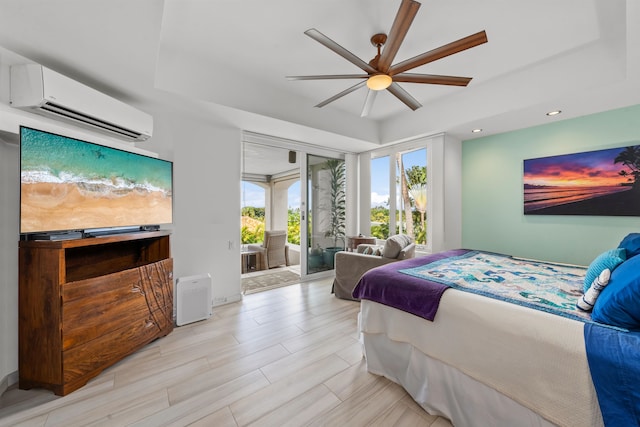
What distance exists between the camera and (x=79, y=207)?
1775 mm

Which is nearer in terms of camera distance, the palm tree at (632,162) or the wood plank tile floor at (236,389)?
the wood plank tile floor at (236,389)

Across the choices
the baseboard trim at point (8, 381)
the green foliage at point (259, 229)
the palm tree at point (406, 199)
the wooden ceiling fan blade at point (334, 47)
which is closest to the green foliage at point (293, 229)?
the green foliage at point (259, 229)

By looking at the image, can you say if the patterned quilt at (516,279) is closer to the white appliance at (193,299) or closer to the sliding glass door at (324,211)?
the white appliance at (193,299)

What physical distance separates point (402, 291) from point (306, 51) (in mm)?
2271

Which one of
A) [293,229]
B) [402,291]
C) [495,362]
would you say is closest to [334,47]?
[402,291]

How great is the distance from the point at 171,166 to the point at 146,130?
423 millimetres

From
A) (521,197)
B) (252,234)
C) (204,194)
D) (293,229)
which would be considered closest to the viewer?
(204,194)

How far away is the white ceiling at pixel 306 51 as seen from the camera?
154 cm

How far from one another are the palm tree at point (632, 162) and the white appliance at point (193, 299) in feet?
15.6

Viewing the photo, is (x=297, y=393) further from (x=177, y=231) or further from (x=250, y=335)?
(x=177, y=231)

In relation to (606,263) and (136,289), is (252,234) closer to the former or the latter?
(136,289)

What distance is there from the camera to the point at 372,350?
6.03 ft

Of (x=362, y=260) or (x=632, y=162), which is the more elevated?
(x=632, y=162)

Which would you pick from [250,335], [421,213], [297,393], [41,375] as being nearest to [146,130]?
[41,375]
